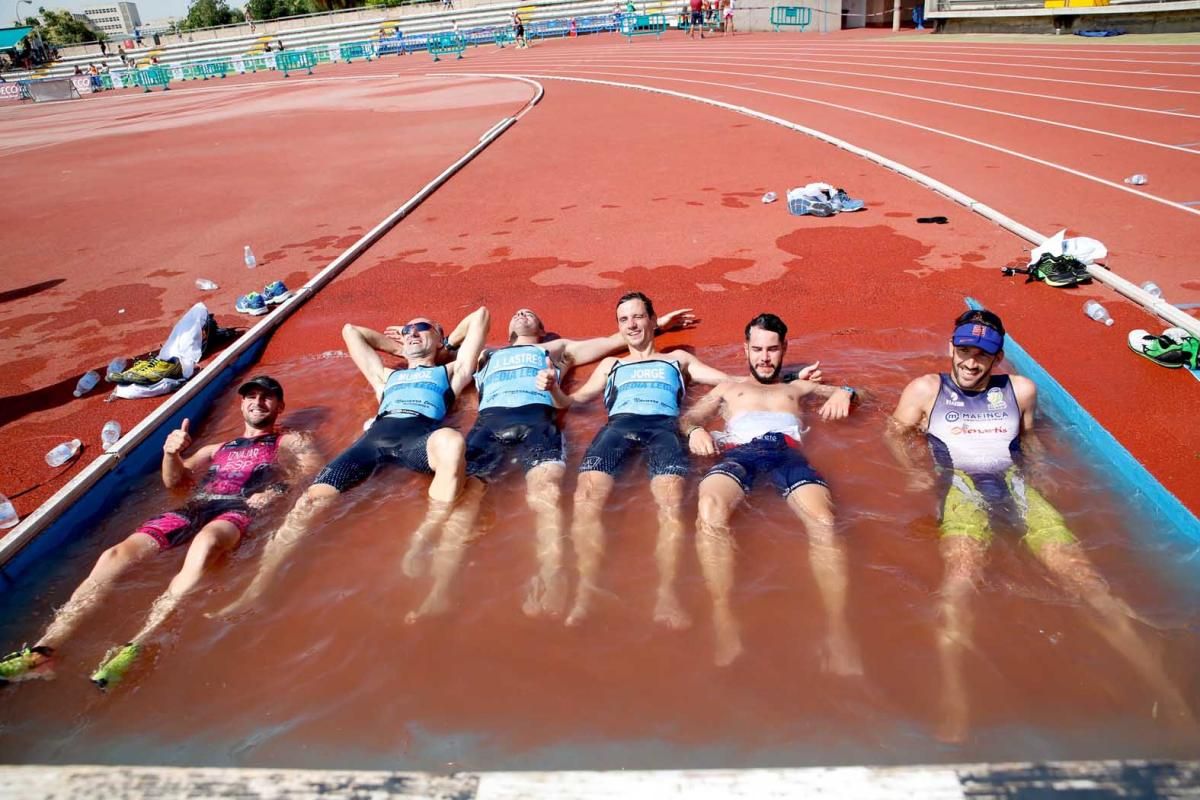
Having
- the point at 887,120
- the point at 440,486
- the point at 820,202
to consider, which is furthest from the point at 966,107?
the point at 440,486

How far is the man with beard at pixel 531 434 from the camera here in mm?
3791

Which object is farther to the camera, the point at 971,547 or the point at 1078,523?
the point at 1078,523

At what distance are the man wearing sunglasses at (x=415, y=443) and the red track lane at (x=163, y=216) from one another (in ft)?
6.34

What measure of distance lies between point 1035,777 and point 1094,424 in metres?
3.12

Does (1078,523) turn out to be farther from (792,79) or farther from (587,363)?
(792,79)

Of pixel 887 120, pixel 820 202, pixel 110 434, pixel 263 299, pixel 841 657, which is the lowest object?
pixel 841 657

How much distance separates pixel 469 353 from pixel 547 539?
226 centimetres

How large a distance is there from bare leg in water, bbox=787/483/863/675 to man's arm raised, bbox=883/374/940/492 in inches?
25.1

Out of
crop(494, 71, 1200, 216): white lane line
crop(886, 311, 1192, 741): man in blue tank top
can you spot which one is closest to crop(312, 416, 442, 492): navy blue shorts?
crop(886, 311, 1192, 741): man in blue tank top

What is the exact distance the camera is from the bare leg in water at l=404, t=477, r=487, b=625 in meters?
3.65

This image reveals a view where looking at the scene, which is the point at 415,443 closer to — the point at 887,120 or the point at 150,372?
the point at 150,372

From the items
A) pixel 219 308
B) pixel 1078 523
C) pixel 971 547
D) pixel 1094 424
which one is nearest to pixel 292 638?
pixel 971 547

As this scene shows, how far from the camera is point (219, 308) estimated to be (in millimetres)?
8047

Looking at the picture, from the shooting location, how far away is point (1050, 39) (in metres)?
22.4
